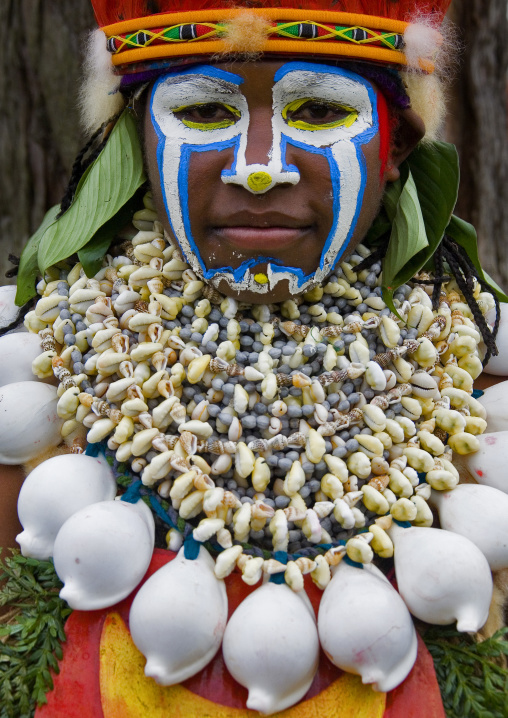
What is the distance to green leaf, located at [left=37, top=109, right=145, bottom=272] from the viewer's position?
1.37 meters

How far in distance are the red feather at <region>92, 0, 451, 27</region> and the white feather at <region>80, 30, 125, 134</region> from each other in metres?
0.06

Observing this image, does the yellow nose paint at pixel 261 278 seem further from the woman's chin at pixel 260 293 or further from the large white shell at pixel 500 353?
the large white shell at pixel 500 353

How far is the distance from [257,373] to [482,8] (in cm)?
188

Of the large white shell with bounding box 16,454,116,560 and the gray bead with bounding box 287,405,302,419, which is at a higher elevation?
the gray bead with bounding box 287,405,302,419

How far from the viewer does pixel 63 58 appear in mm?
2137

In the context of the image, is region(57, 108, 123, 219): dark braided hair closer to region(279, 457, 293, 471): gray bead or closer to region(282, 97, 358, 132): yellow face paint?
region(282, 97, 358, 132): yellow face paint

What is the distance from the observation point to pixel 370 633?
40.1 inches

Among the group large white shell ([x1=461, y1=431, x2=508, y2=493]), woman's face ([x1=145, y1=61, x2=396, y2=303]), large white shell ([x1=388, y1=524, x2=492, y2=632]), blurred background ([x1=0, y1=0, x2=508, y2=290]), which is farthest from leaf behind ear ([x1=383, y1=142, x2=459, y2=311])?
blurred background ([x1=0, y1=0, x2=508, y2=290])

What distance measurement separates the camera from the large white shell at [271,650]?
101 centimetres

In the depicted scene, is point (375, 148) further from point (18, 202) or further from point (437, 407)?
point (18, 202)

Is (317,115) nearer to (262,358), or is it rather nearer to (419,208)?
(419,208)

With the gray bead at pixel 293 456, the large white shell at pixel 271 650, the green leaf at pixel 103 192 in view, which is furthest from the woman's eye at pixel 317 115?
the large white shell at pixel 271 650

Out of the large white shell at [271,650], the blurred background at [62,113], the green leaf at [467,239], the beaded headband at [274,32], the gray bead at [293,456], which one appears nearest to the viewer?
the large white shell at [271,650]

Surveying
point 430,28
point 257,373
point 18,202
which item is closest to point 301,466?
point 257,373
